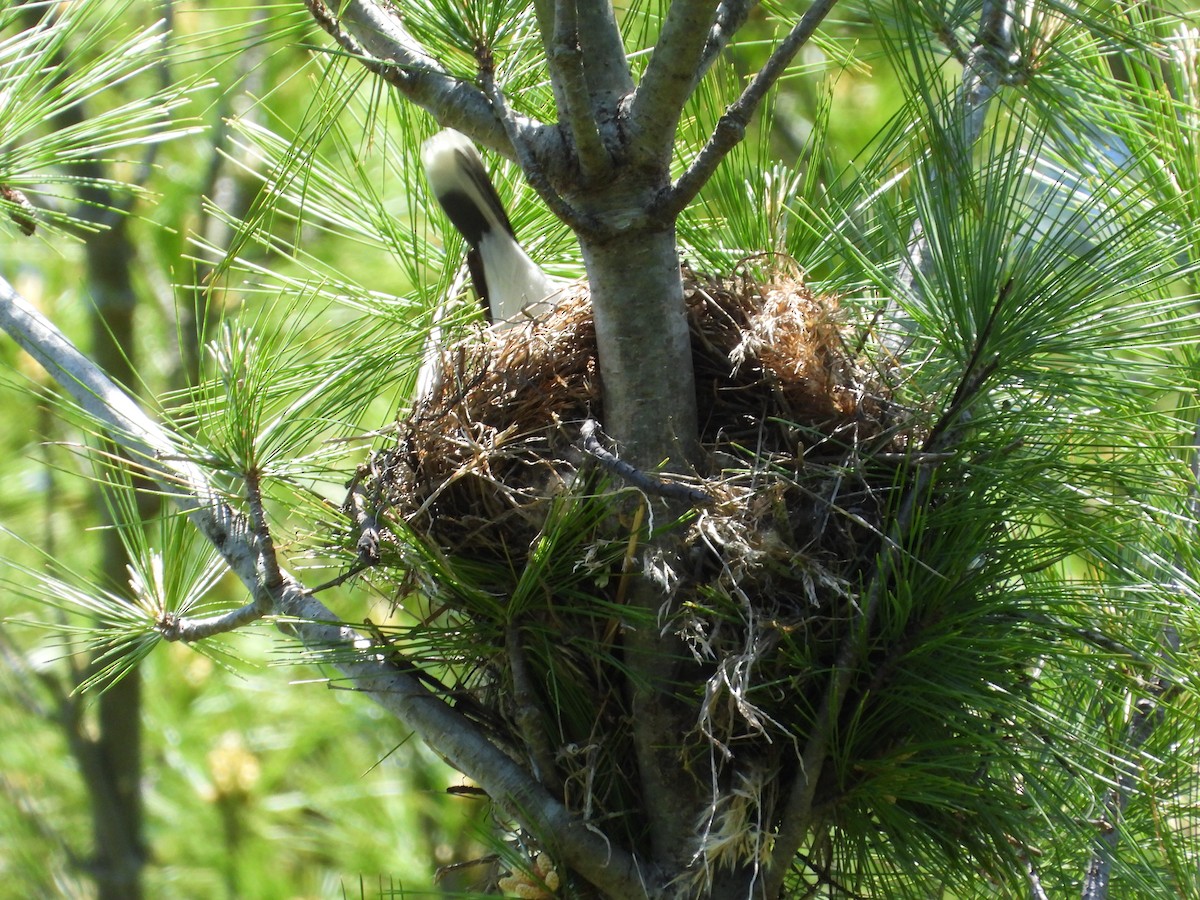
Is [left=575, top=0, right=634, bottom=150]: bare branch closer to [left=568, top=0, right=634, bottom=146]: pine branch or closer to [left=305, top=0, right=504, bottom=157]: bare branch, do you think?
[left=568, top=0, right=634, bottom=146]: pine branch

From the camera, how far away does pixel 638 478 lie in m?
1.34

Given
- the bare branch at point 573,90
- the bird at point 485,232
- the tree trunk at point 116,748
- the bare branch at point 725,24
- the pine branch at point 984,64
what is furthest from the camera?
the tree trunk at point 116,748

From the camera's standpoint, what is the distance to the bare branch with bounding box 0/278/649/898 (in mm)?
1415

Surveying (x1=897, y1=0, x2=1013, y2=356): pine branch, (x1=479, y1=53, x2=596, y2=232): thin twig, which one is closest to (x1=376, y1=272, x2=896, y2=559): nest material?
(x1=897, y1=0, x2=1013, y2=356): pine branch

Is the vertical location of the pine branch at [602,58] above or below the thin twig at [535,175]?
above

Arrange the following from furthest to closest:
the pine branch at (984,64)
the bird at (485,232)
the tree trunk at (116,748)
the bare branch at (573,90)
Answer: the tree trunk at (116,748), the bird at (485,232), the pine branch at (984,64), the bare branch at (573,90)

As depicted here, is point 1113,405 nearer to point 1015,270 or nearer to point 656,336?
point 1015,270

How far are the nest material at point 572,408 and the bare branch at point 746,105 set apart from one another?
331mm

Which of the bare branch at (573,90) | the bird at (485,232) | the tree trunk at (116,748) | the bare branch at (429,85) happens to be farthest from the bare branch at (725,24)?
the tree trunk at (116,748)

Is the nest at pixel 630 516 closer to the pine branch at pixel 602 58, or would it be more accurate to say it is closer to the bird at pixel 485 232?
the bird at pixel 485 232

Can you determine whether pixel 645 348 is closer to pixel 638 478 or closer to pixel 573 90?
pixel 638 478

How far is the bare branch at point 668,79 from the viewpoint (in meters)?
1.27

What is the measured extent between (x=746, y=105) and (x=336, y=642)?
31.8 inches

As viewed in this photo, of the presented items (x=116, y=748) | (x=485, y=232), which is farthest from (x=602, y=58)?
(x=116, y=748)
